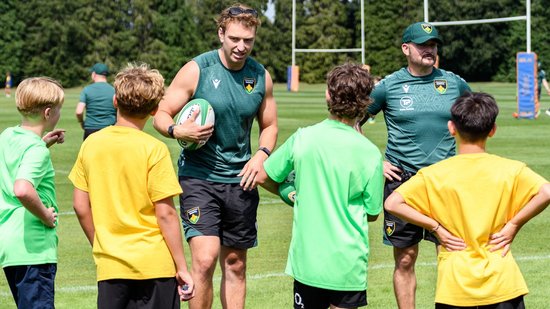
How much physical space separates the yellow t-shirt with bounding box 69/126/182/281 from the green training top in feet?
5.53

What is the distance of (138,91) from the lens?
5145 millimetres

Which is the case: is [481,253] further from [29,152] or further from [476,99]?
[29,152]

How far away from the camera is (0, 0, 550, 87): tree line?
94500mm

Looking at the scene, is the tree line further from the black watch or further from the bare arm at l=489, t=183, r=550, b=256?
the bare arm at l=489, t=183, r=550, b=256

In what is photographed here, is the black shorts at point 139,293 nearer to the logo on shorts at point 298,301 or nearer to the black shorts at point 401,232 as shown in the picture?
the logo on shorts at point 298,301

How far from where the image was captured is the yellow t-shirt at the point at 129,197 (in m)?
5.12

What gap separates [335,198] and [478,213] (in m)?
0.78

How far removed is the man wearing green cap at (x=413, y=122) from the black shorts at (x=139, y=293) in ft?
8.08

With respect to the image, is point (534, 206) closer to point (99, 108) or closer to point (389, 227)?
point (389, 227)

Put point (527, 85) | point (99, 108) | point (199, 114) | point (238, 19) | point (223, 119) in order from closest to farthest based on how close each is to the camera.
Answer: point (199, 114)
point (238, 19)
point (223, 119)
point (99, 108)
point (527, 85)

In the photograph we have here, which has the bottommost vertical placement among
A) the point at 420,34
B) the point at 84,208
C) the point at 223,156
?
the point at 84,208

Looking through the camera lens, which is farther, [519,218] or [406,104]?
[406,104]

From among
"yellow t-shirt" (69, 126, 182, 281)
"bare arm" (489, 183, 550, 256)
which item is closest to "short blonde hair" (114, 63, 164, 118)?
"yellow t-shirt" (69, 126, 182, 281)

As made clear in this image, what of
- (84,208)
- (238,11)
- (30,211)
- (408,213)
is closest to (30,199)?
(30,211)
